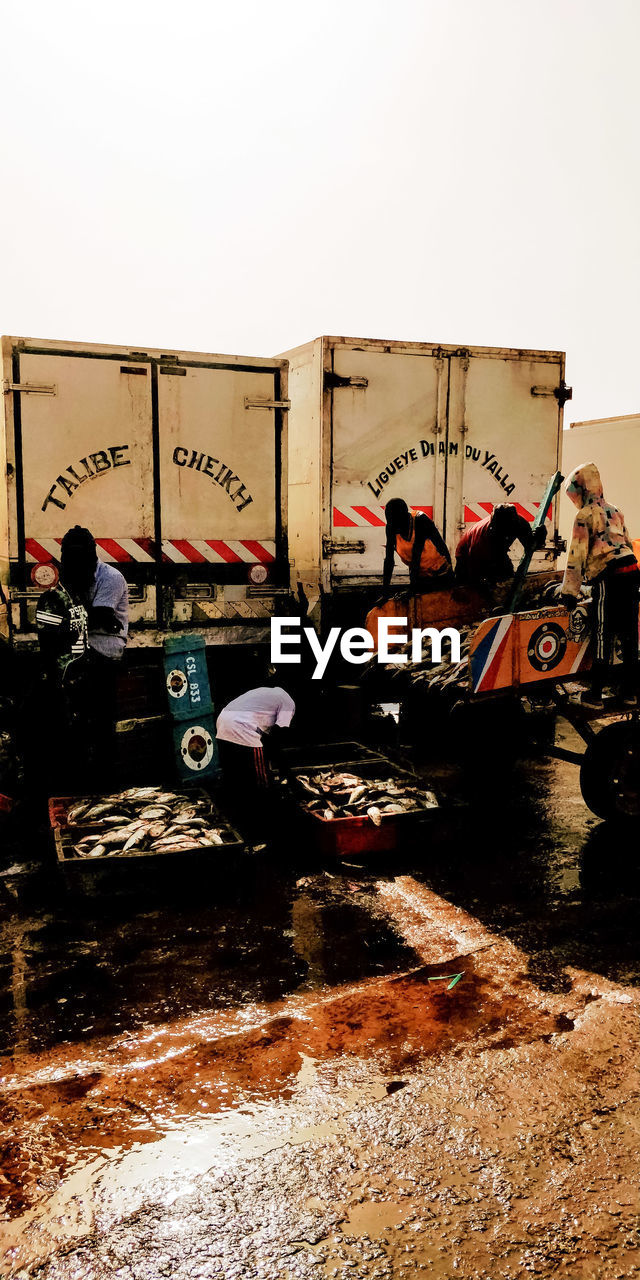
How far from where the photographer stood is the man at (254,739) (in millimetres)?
6293

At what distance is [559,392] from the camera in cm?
844

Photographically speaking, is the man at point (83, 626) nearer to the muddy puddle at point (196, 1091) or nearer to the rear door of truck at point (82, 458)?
the rear door of truck at point (82, 458)

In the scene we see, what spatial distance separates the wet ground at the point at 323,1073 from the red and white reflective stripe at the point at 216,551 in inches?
106

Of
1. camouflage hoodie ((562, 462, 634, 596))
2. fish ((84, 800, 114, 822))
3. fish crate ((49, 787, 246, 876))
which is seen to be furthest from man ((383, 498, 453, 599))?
fish ((84, 800, 114, 822))

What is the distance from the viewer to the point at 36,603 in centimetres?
675

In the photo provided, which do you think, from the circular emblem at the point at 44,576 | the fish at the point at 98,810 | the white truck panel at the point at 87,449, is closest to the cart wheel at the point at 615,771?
the fish at the point at 98,810

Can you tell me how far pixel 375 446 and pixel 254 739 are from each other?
3076 mm

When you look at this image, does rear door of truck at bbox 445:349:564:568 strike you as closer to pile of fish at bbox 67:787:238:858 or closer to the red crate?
the red crate

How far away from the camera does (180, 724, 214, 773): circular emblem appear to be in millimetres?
6980

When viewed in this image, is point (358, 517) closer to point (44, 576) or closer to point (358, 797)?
point (44, 576)

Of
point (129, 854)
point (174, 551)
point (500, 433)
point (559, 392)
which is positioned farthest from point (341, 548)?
point (129, 854)

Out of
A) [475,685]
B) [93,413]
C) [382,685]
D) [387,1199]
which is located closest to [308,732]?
[382,685]

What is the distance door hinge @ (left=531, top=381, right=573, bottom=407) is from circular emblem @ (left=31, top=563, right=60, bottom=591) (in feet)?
15.3

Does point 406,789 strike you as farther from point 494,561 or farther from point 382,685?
point 494,561
